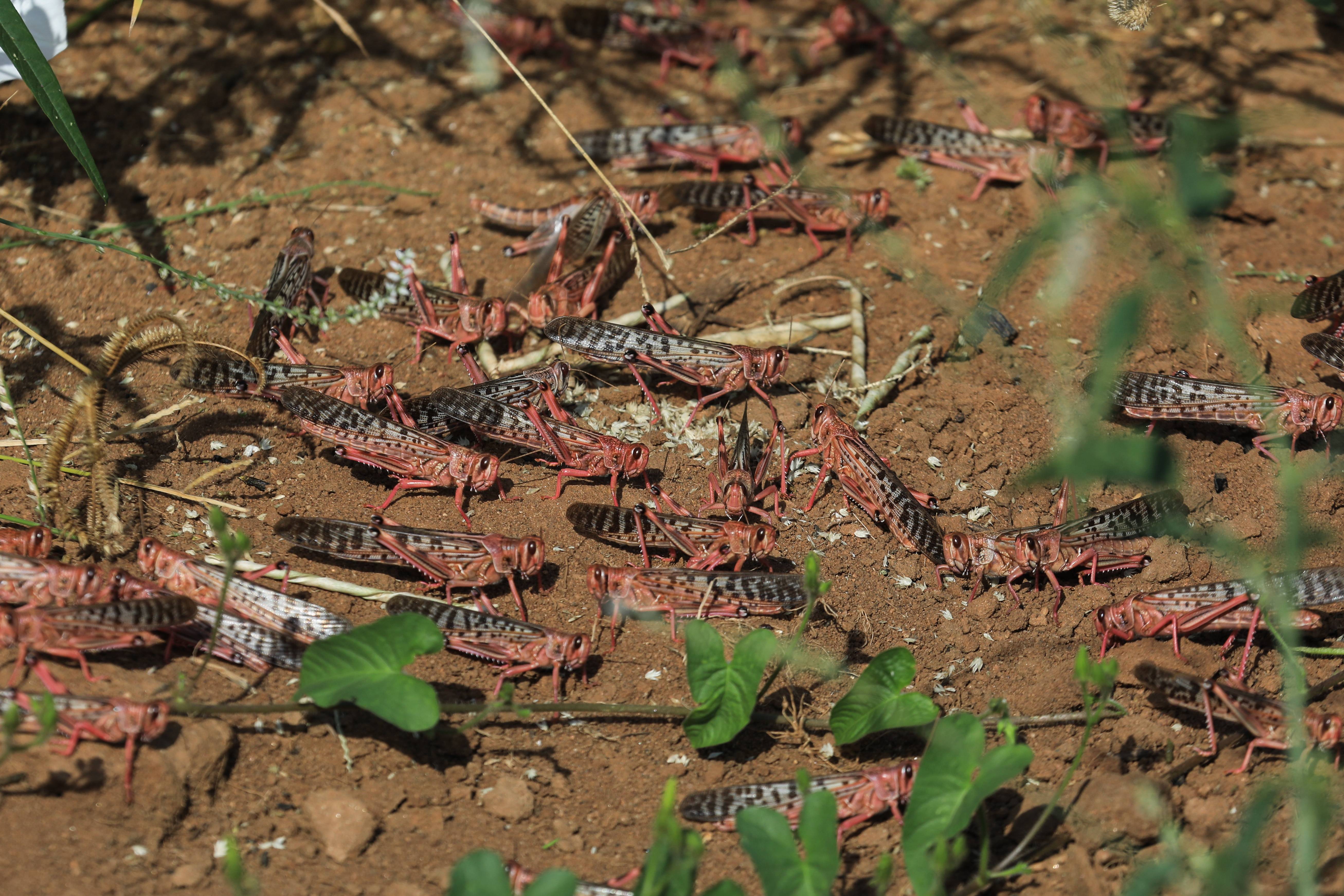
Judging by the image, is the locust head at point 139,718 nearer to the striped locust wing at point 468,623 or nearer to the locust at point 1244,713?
the striped locust wing at point 468,623

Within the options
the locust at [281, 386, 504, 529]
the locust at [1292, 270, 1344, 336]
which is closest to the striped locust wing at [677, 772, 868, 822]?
the locust at [281, 386, 504, 529]

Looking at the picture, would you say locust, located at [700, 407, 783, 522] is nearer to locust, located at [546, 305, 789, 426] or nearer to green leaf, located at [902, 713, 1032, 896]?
locust, located at [546, 305, 789, 426]

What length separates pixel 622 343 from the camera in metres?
4.74

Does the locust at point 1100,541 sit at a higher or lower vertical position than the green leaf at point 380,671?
lower

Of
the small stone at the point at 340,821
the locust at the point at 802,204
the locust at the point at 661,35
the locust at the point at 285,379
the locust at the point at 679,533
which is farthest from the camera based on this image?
the locust at the point at 661,35

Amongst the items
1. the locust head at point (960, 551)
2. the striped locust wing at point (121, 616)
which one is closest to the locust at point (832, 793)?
the locust head at point (960, 551)

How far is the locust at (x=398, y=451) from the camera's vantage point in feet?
14.1

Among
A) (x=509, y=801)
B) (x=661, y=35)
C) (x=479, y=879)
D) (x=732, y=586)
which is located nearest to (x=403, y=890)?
(x=509, y=801)

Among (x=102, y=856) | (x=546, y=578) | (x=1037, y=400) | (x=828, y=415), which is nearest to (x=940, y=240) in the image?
(x=1037, y=400)

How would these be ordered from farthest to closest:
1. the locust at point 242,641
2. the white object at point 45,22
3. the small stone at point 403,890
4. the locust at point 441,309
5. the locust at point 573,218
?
the locust at point 573,218
the locust at point 441,309
the white object at point 45,22
the locust at point 242,641
the small stone at point 403,890

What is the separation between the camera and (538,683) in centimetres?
379

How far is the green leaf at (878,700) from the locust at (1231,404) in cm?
186

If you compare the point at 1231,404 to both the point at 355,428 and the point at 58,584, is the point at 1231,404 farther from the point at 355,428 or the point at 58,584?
the point at 58,584

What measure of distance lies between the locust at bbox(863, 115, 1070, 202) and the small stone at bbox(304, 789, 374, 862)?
4660 millimetres
